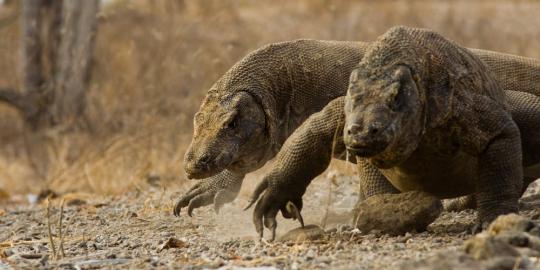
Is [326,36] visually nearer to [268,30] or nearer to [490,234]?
[268,30]

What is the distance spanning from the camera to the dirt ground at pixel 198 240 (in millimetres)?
3929

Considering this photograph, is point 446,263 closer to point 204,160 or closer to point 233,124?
point 204,160

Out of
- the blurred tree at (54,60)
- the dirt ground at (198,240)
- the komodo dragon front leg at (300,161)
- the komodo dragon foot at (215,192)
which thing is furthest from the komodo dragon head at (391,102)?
the blurred tree at (54,60)

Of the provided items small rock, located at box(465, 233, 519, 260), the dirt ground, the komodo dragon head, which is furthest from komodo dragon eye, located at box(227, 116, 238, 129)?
small rock, located at box(465, 233, 519, 260)

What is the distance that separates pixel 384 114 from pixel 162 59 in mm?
8283

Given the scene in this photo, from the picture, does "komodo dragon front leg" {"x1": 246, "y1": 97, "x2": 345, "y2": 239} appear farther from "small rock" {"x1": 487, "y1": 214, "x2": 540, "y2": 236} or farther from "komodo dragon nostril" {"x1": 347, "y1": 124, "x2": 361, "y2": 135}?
"small rock" {"x1": 487, "y1": 214, "x2": 540, "y2": 236}

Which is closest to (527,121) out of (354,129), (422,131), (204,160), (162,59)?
(422,131)

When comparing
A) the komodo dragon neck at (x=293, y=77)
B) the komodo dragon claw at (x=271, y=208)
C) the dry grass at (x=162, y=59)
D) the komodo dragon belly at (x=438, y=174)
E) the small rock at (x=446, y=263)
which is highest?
the dry grass at (x=162, y=59)

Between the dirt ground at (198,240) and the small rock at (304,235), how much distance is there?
0.07 m

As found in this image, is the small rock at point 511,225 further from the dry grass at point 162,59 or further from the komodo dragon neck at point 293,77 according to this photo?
the dry grass at point 162,59

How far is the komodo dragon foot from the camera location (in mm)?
5750

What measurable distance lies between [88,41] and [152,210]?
553cm

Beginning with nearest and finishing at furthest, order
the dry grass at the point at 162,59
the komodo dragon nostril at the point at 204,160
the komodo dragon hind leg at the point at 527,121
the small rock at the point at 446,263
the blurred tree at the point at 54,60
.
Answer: the small rock at the point at 446,263 → the komodo dragon nostril at the point at 204,160 → the komodo dragon hind leg at the point at 527,121 → the dry grass at the point at 162,59 → the blurred tree at the point at 54,60

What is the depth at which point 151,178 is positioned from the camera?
28.2 feet
